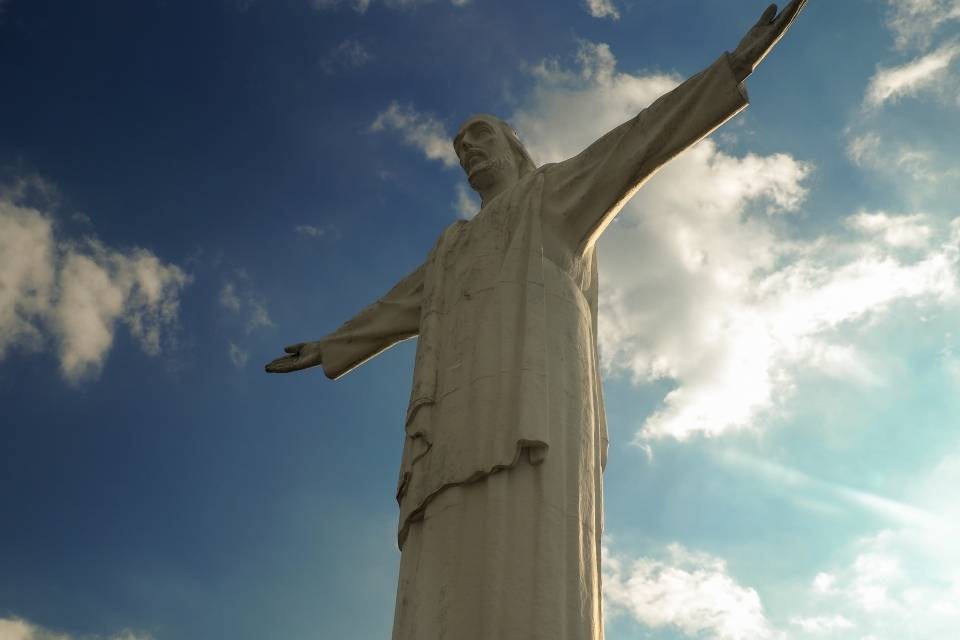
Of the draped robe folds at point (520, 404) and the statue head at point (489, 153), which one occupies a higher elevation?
the statue head at point (489, 153)

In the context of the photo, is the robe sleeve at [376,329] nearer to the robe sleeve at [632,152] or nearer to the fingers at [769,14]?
the robe sleeve at [632,152]

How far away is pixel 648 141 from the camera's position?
29.3 feet

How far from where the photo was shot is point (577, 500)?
7520 mm

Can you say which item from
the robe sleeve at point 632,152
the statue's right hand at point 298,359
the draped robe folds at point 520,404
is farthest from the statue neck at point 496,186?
the statue's right hand at point 298,359

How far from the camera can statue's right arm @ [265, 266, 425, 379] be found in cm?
1081

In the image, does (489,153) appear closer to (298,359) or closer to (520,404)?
(298,359)

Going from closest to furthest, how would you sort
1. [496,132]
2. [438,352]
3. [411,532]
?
[411,532] < [438,352] < [496,132]

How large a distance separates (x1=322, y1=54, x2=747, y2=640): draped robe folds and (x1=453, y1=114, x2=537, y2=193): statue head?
69 centimetres

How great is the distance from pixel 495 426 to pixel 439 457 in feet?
1.79

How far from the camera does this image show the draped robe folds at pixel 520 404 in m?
7.03

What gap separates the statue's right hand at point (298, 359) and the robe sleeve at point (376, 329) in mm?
106

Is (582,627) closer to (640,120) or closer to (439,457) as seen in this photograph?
(439,457)

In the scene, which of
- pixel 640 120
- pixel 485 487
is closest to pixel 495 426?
pixel 485 487

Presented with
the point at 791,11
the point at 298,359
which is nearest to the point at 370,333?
the point at 298,359
